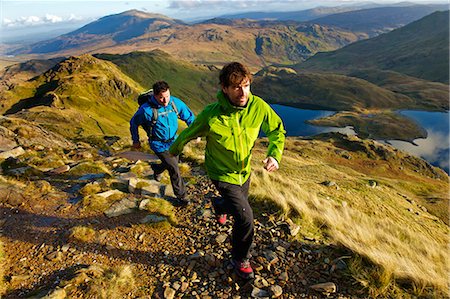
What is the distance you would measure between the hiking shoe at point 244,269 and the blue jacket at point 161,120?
15.3 feet

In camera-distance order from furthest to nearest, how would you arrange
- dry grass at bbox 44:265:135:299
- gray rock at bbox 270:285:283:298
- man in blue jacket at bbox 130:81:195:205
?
man in blue jacket at bbox 130:81:195:205, gray rock at bbox 270:285:283:298, dry grass at bbox 44:265:135:299

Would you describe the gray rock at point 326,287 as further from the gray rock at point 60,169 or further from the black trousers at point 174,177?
the gray rock at point 60,169

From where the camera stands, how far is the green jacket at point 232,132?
217 inches

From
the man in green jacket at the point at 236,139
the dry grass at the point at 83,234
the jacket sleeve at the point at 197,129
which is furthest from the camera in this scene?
the dry grass at the point at 83,234

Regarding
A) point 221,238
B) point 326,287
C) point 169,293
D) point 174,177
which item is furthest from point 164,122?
point 326,287

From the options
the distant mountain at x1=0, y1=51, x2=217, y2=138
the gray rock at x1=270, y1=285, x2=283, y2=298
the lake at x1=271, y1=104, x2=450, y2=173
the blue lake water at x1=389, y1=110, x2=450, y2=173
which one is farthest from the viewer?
the lake at x1=271, y1=104, x2=450, y2=173

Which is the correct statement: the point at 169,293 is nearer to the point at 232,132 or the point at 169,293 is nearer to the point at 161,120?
the point at 232,132

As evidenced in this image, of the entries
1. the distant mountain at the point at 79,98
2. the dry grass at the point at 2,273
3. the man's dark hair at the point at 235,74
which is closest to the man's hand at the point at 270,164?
the man's dark hair at the point at 235,74

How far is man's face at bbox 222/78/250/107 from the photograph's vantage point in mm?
5156

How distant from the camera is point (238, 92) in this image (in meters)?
5.20

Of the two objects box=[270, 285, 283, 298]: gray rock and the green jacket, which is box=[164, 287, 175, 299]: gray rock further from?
the green jacket

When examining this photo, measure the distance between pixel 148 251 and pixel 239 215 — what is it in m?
2.65

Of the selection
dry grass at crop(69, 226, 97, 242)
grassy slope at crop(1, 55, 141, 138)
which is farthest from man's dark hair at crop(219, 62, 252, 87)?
grassy slope at crop(1, 55, 141, 138)

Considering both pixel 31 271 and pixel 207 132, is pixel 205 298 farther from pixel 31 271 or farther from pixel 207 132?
pixel 31 271
